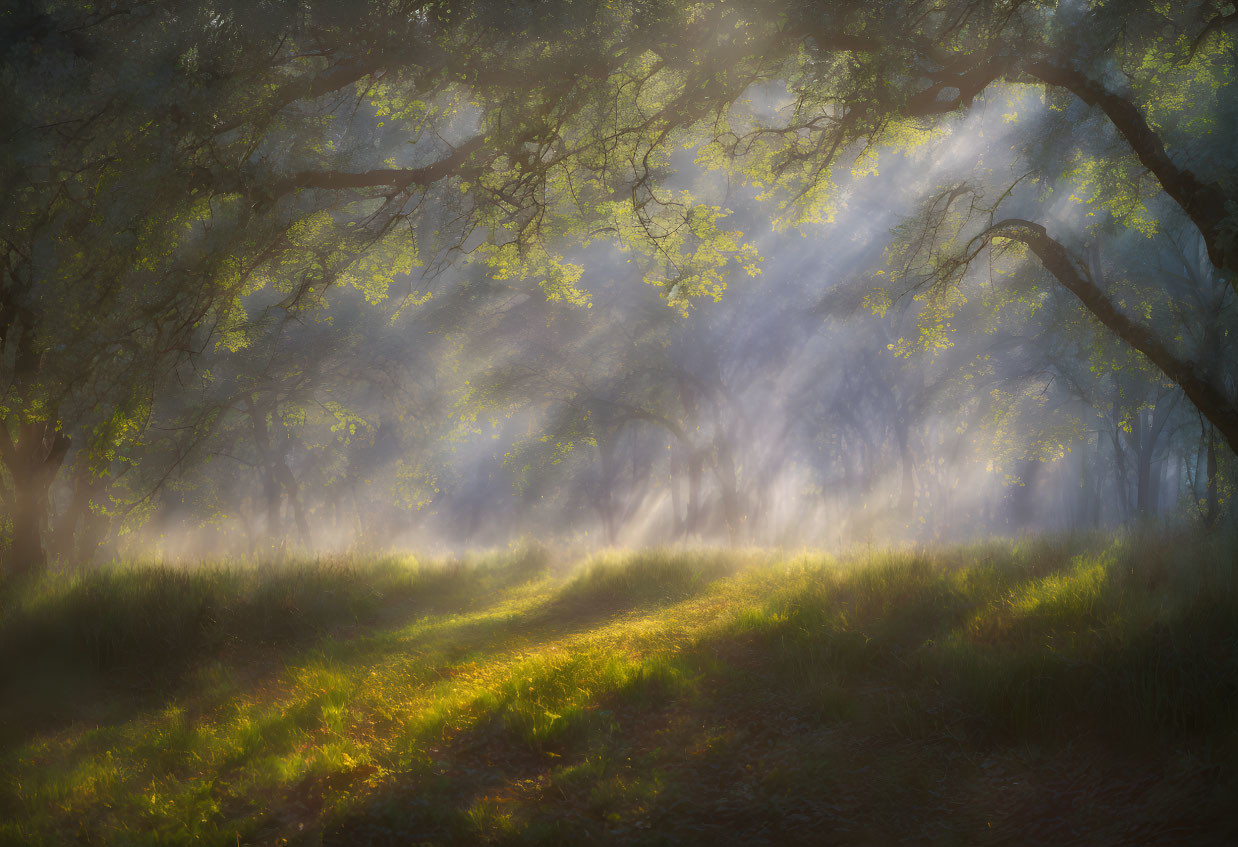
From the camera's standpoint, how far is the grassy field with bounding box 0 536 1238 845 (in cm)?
497

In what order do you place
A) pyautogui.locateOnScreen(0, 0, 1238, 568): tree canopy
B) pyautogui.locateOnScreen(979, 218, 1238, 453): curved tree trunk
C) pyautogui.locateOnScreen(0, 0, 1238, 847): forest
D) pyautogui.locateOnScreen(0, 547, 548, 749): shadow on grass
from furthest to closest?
pyautogui.locateOnScreen(0, 547, 548, 749): shadow on grass, pyautogui.locateOnScreen(979, 218, 1238, 453): curved tree trunk, pyautogui.locateOnScreen(0, 0, 1238, 568): tree canopy, pyautogui.locateOnScreen(0, 0, 1238, 847): forest

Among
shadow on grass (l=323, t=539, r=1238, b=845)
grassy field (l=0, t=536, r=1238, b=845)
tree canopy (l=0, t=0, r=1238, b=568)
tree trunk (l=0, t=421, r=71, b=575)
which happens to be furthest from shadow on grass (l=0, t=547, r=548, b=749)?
shadow on grass (l=323, t=539, r=1238, b=845)

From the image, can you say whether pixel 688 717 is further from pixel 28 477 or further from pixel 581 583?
pixel 28 477

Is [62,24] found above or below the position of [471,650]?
above

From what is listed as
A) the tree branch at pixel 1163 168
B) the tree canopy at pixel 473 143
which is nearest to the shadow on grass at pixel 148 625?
the tree canopy at pixel 473 143

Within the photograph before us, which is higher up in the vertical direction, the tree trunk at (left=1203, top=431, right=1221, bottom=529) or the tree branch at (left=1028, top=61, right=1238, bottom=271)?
the tree branch at (left=1028, top=61, right=1238, bottom=271)

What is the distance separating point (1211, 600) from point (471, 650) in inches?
303

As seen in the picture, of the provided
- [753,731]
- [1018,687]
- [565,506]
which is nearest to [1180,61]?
[1018,687]

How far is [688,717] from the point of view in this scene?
6.54m

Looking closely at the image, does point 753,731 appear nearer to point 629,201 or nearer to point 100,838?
point 100,838

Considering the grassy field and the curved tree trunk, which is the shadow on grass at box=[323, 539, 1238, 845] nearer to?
the grassy field

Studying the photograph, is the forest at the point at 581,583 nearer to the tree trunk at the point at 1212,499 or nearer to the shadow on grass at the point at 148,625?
the shadow on grass at the point at 148,625

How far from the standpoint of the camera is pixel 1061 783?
16.6 feet

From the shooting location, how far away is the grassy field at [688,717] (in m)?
A: 4.97
